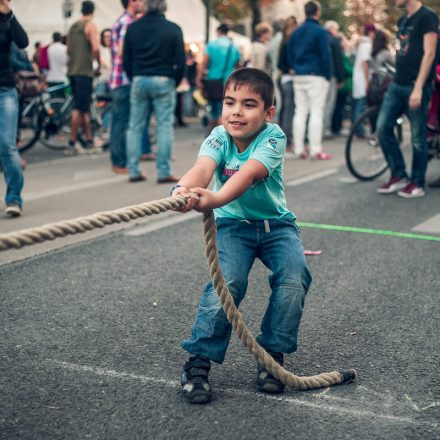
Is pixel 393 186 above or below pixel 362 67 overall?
below

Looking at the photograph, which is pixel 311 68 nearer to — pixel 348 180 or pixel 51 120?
pixel 348 180

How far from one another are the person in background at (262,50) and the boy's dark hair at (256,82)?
384 inches

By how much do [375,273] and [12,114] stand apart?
3253mm

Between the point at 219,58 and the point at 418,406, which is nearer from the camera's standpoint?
the point at 418,406

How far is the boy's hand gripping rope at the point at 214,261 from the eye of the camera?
2.49m

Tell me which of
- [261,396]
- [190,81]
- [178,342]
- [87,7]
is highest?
[87,7]

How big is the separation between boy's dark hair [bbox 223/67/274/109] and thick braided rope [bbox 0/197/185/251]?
0.76m

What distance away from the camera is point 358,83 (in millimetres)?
14328

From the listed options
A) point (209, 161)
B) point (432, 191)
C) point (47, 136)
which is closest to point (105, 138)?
point (47, 136)

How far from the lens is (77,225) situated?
2.51m

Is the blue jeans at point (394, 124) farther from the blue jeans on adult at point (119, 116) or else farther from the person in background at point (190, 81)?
the person in background at point (190, 81)

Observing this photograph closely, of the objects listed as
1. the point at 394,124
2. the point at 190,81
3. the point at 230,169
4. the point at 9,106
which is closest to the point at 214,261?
the point at 230,169

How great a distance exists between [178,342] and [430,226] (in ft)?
11.8

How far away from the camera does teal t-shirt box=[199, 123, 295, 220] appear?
136 inches
